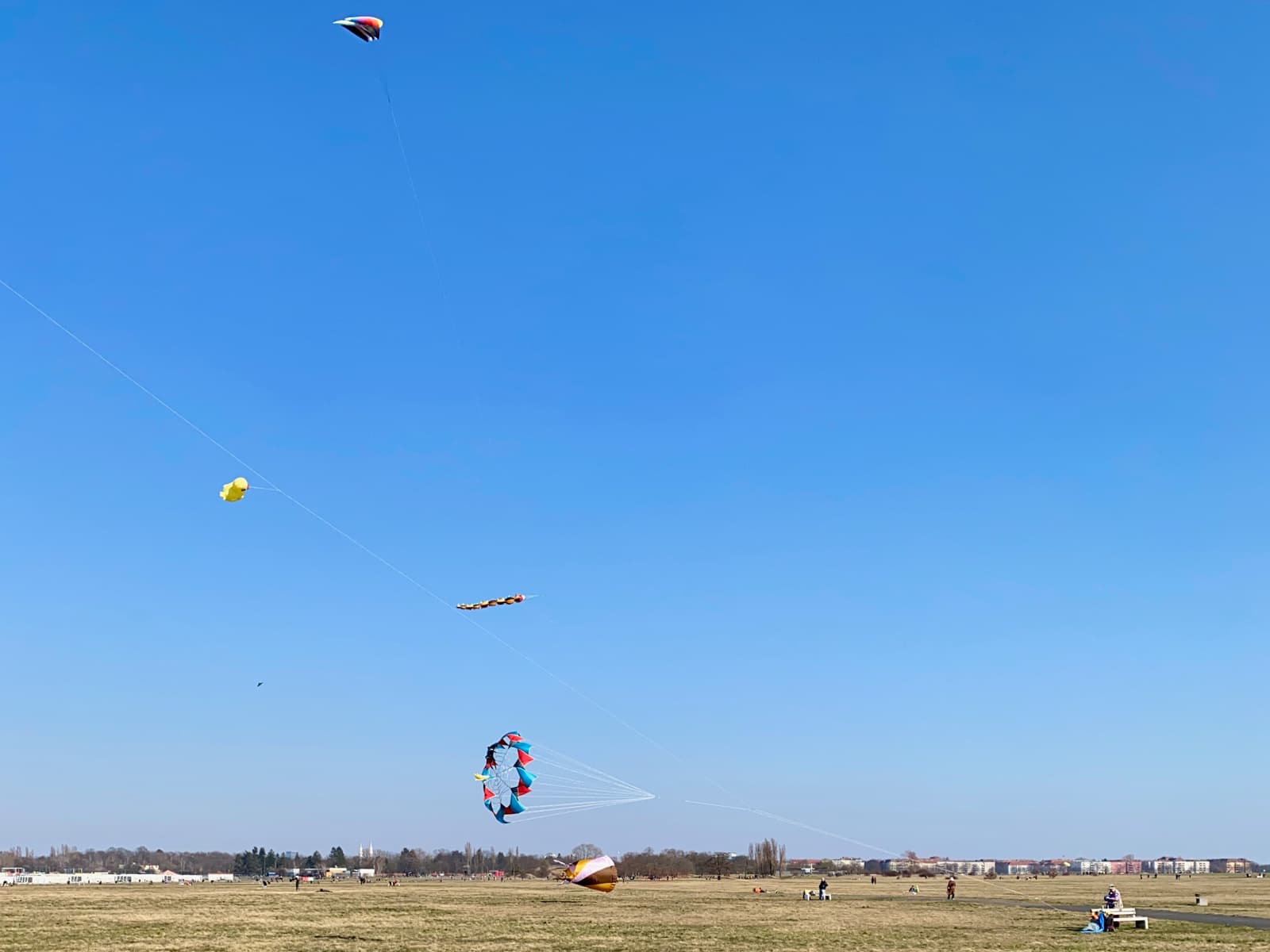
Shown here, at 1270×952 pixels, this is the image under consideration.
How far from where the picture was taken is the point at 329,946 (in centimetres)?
2891

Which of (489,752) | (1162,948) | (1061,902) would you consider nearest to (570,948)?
(489,752)

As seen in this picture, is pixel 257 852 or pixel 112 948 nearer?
pixel 112 948

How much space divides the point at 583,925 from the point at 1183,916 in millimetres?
23719

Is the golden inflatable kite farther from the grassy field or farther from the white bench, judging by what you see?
the white bench

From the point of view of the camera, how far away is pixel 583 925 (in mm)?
37000

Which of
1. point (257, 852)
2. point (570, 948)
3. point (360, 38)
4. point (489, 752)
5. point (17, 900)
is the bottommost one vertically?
point (257, 852)

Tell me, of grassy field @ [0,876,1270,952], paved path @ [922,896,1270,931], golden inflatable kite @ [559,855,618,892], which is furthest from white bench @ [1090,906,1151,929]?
golden inflatable kite @ [559,855,618,892]

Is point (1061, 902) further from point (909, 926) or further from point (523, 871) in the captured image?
point (523, 871)

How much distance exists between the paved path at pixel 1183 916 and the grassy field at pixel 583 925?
1392 mm

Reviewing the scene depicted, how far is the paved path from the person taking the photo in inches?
1480

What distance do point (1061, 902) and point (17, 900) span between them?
181 ft

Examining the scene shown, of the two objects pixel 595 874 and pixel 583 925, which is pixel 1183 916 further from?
pixel 595 874

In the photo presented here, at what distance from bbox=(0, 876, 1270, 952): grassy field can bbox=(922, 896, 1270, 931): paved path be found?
1.39 meters

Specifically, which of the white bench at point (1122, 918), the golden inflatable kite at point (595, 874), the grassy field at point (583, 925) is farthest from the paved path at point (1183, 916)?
the golden inflatable kite at point (595, 874)
